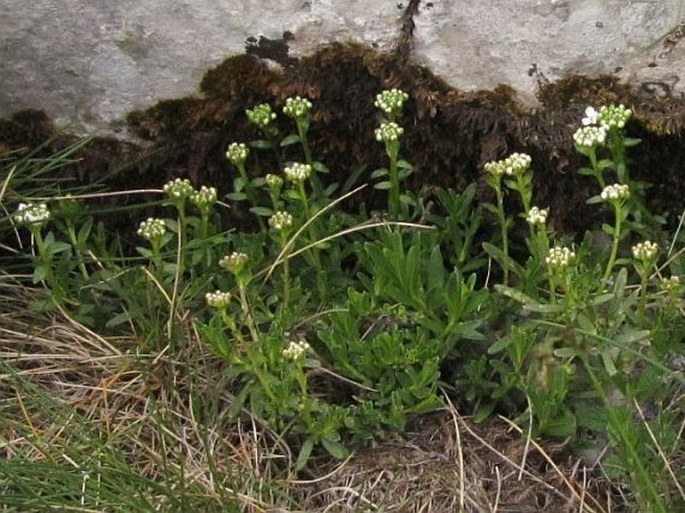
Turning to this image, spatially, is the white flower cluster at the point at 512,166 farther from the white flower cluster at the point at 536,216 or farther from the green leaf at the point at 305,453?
the green leaf at the point at 305,453

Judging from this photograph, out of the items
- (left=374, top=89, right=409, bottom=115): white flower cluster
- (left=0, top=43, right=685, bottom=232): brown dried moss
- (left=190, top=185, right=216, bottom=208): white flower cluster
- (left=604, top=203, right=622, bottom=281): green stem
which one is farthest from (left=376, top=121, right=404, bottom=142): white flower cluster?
(left=604, top=203, right=622, bottom=281): green stem

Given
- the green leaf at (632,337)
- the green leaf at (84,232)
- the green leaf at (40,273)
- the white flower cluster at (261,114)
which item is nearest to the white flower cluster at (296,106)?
the white flower cluster at (261,114)

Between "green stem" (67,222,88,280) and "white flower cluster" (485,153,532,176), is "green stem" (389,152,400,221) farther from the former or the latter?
"green stem" (67,222,88,280)

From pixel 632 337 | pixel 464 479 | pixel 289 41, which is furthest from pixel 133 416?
pixel 632 337

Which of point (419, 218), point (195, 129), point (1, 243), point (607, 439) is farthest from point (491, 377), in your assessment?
point (1, 243)

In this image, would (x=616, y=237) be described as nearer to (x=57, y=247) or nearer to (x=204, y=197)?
(x=204, y=197)

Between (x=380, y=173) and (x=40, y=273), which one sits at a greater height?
(x=380, y=173)
